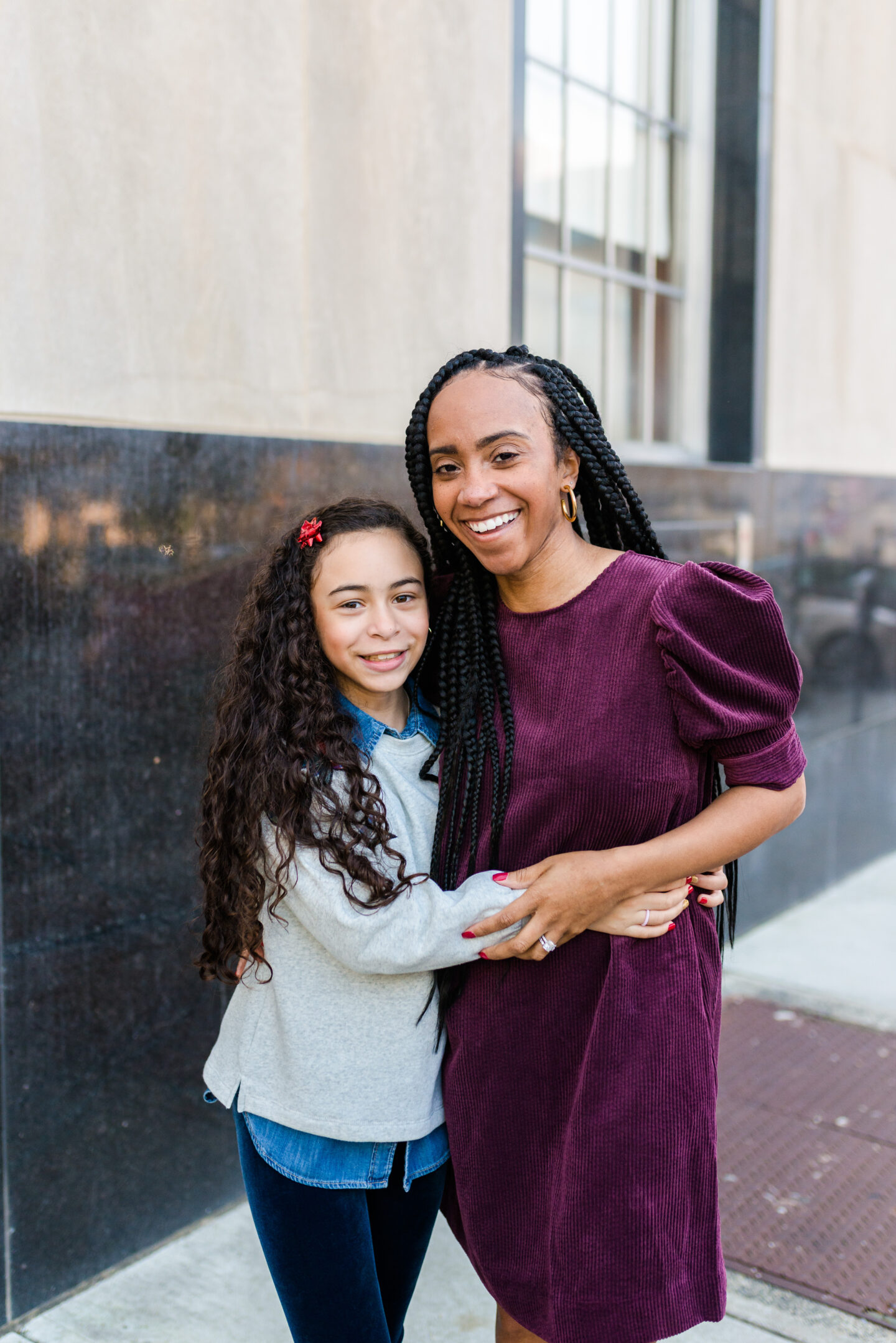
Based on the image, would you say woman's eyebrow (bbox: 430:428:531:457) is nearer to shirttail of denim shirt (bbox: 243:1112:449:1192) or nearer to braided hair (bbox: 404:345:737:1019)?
braided hair (bbox: 404:345:737:1019)

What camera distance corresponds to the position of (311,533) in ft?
6.40

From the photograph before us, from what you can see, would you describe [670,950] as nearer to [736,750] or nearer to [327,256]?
[736,750]

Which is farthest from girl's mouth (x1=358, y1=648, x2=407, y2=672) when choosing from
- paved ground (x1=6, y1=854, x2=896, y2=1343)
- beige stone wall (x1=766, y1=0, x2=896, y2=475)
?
beige stone wall (x1=766, y1=0, x2=896, y2=475)

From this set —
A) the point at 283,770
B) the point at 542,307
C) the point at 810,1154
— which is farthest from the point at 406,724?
the point at 542,307

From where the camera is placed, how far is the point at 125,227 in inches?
112

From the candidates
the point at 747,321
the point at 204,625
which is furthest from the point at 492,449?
the point at 747,321

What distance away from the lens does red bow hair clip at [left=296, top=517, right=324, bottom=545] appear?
76.6 inches

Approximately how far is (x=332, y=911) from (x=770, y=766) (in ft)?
2.23

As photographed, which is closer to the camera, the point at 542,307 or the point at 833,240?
the point at 542,307

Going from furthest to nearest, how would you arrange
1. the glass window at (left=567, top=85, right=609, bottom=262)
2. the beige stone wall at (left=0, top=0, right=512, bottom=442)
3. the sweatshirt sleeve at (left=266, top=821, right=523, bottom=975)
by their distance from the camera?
the glass window at (left=567, top=85, right=609, bottom=262) < the beige stone wall at (left=0, top=0, right=512, bottom=442) < the sweatshirt sleeve at (left=266, top=821, right=523, bottom=975)

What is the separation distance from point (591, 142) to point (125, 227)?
2782 mm

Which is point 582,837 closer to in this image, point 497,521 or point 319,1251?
point 497,521

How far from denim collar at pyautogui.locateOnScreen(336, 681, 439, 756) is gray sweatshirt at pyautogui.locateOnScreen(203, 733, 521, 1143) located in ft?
0.06

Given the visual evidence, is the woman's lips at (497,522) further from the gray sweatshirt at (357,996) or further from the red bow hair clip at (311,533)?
the gray sweatshirt at (357,996)
